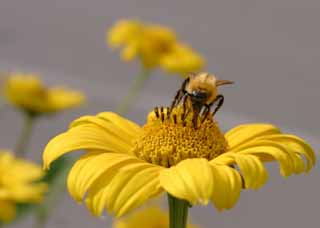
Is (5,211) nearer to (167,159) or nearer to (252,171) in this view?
(167,159)

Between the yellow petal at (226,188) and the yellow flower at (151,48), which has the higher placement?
the yellow petal at (226,188)

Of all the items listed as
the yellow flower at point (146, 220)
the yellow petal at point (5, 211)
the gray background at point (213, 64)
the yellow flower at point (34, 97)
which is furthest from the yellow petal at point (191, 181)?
the gray background at point (213, 64)

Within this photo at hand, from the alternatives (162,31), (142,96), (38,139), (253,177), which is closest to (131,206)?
(253,177)

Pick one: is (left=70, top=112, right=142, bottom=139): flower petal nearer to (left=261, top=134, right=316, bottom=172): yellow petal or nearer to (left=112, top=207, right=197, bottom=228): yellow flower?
(left=261, top=134, right=316, bottom=172): yellow petal

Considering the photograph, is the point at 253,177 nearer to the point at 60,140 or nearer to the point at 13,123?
the point at 60,140

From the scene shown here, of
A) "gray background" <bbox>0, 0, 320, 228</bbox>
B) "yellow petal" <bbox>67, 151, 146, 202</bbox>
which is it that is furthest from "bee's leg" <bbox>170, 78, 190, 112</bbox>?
"gray background" <bbox>0, 0, 320, 228</bbox>

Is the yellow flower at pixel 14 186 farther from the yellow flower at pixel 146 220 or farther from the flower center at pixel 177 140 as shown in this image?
the flower center at pixel 177 140
